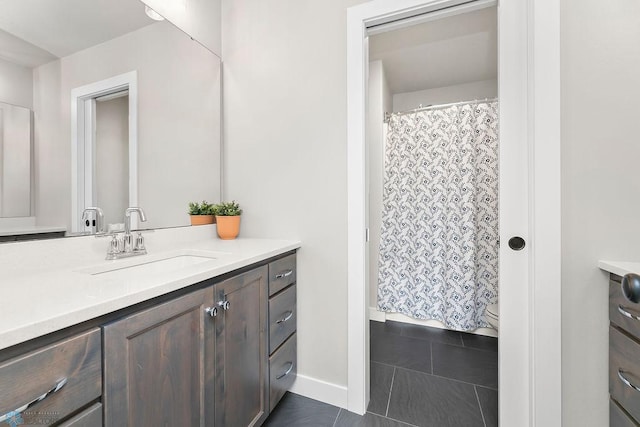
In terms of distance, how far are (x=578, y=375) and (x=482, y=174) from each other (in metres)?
1.57

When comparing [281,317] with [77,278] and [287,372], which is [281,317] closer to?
[287,372]

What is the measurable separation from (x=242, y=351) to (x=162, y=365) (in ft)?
1.17

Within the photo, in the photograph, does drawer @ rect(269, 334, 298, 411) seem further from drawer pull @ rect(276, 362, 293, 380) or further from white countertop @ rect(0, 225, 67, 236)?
white countertop @ rect(0, 225, 67, 236)

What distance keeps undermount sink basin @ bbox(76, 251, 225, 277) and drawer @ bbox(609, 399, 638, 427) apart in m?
1.56

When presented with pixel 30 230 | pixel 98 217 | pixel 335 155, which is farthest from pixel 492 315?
pixel 30 230

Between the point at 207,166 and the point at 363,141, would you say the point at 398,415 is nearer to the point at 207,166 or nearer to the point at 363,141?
the point at 363,141

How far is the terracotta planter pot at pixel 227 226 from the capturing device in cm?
161

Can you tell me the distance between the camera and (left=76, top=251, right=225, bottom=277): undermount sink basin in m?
1.00

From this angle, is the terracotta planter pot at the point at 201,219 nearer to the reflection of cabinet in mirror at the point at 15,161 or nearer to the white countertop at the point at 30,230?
the white countertop at the point at 30,230

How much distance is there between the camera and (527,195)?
3.72ft

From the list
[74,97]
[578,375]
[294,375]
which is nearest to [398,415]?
[294,375]

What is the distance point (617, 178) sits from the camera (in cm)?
100

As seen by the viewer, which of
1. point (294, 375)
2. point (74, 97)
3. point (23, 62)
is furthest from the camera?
point (294, 375)

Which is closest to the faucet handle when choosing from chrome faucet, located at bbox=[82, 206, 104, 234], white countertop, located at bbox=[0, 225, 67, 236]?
chrome faucet, located at bbox=[82, 206, 104, 234]
